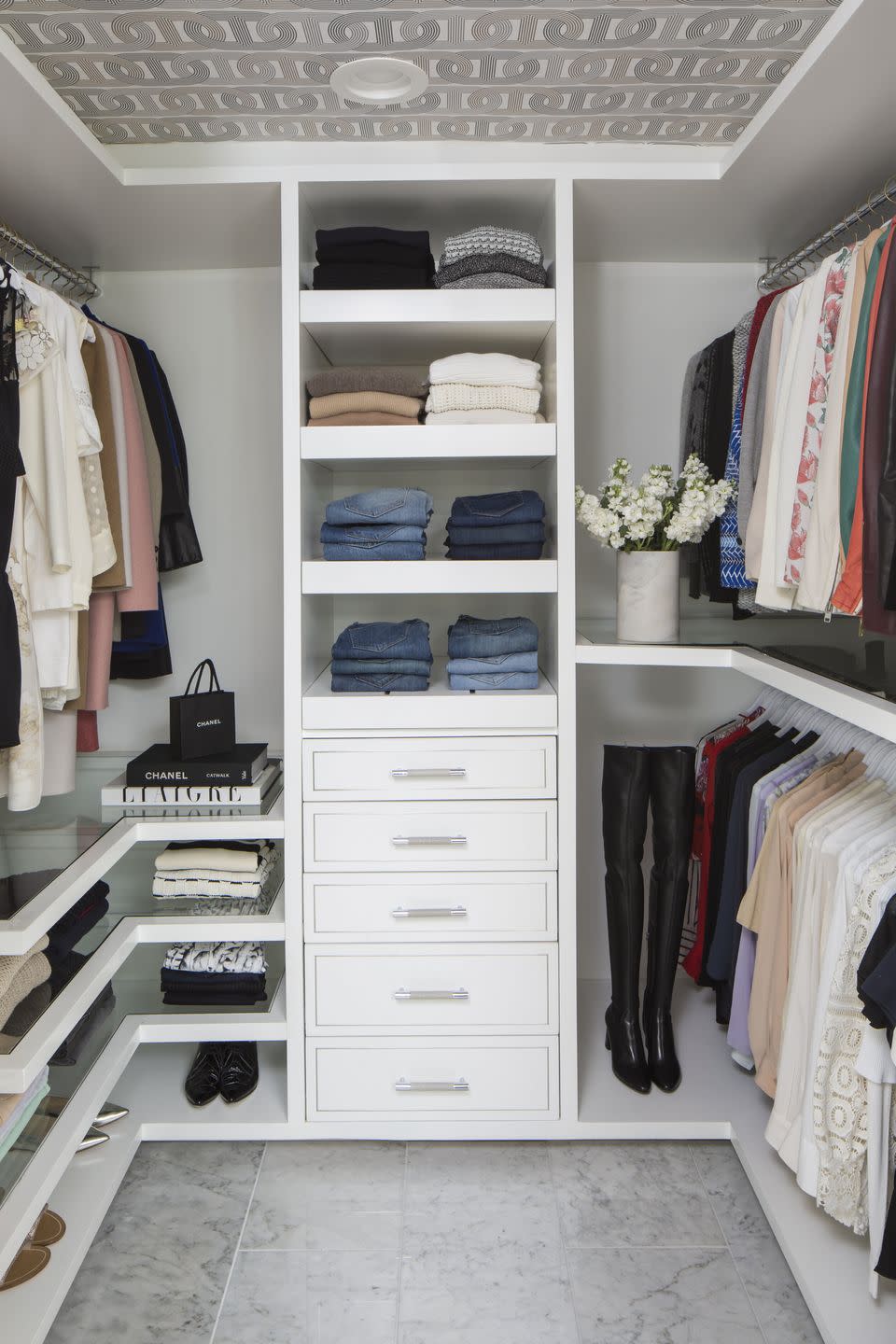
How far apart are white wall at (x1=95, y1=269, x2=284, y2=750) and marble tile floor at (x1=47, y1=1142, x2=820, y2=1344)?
121 cm

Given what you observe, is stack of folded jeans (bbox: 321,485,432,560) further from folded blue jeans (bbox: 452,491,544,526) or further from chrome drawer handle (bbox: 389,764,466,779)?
chrome drawer handle (bbox: 389,764,466,779)

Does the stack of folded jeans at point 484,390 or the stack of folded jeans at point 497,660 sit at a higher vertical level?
the stack of folded jeans at point 484,390

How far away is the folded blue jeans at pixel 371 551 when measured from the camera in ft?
7.47

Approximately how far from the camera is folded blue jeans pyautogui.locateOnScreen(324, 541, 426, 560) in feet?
7.47

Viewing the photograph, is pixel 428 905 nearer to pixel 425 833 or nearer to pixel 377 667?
pixel 425 833

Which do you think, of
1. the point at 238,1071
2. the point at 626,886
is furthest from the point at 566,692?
the point at 238,1071

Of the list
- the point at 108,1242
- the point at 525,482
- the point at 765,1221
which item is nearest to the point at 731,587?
the point at 525,482

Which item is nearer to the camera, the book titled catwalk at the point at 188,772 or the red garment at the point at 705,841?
the book titled catwalk at the point at 188,772

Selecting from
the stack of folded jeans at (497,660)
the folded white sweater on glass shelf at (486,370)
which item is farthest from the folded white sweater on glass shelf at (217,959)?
the folded white sweater on glass shelf at (486,370)

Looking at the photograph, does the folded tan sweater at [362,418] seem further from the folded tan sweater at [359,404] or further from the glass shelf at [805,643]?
the glass shelf at [805,643]

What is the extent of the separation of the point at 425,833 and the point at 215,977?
0.62m

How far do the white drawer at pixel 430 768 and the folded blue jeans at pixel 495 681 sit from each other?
0.12m

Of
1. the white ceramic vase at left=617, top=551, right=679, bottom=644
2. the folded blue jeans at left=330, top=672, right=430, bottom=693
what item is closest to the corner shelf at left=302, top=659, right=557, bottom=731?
the folded blue jeans at left=330, top=672, right=430, bottom=693

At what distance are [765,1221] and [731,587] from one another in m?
1.32
